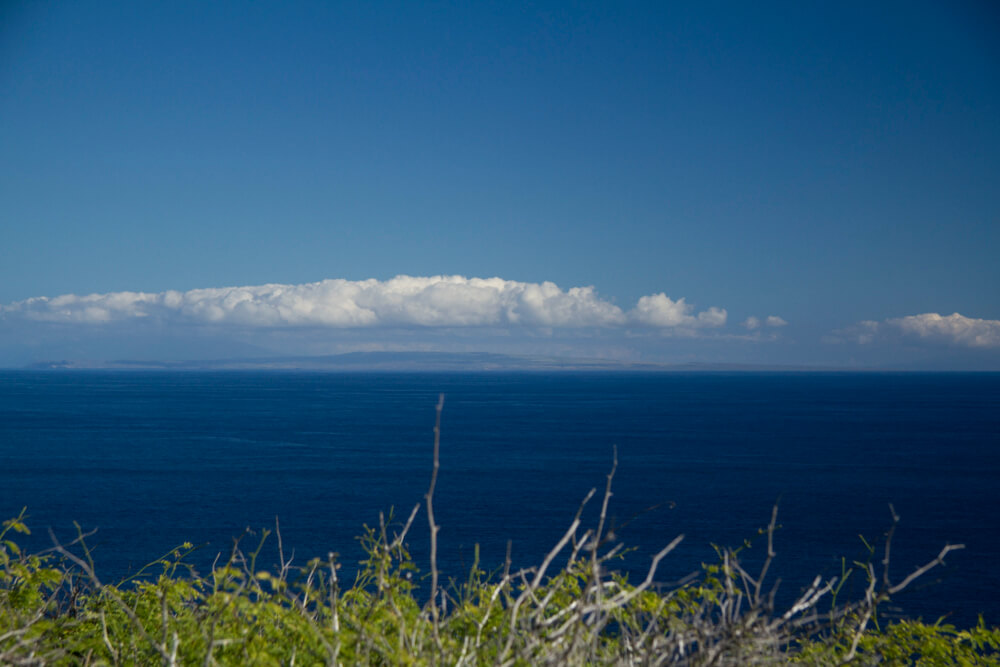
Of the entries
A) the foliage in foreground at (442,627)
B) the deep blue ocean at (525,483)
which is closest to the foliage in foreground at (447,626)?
the foliage in foreground at (442,627)

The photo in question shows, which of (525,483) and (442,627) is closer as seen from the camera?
(442,627)

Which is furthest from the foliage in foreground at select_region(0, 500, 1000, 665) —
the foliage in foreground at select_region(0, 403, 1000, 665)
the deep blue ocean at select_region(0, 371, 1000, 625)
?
the deep blue ocean at select_region(0, 371, 1000, 625)

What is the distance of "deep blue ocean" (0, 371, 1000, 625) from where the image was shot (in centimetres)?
4416

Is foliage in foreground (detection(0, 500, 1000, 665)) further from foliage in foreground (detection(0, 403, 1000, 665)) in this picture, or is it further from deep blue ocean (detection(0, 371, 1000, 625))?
deep blue ocean (detection(0, 371, 1000, 625))

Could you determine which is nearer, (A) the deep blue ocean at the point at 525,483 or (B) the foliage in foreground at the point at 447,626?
(B) the foliage in foreground at the point at 447,626

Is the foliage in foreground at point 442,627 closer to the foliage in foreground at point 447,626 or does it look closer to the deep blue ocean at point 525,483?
the foliage in foreground at point 447,626

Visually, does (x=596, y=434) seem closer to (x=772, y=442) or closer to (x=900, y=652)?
(x=772, y=442)

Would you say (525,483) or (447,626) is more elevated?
(447,626)

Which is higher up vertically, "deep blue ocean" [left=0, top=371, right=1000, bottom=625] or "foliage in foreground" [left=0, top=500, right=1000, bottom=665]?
"foliage in foreground" [left=0, top=500, right=1000, bottom=665]

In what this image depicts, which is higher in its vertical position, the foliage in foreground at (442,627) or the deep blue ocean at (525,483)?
the foliage in foreground at (442,627)

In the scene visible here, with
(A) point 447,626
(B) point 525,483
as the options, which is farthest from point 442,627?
(B) point 525,483

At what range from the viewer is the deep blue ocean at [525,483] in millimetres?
44156

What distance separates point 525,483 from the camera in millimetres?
A: 64375

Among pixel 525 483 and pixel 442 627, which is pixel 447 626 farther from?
pixel 525 483
